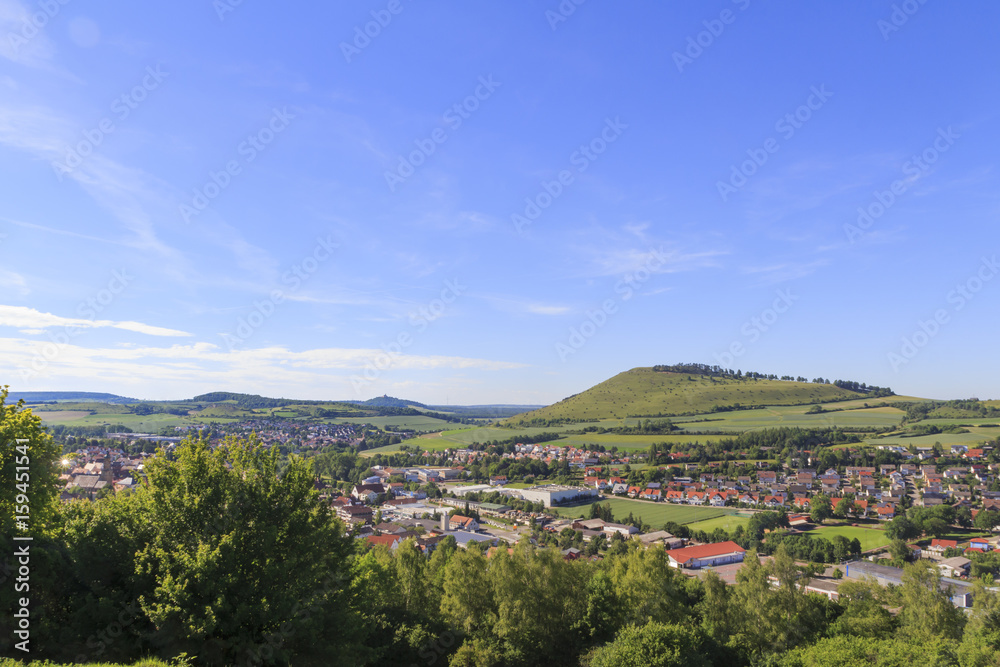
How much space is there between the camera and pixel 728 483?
100 m

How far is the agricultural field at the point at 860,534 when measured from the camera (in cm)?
6462

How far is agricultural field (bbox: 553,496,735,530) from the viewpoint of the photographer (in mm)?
79562

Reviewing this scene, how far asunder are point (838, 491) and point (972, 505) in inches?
733

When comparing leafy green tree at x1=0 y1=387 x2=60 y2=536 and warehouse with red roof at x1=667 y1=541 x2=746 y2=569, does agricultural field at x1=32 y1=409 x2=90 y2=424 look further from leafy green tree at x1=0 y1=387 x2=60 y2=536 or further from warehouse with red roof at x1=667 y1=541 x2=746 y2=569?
leafy green tree at x1=0 y1=387 x2=60 y2=536

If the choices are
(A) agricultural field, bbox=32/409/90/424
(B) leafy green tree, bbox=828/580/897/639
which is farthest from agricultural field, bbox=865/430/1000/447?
(A) agricultural field, bbox=32/409/90/424

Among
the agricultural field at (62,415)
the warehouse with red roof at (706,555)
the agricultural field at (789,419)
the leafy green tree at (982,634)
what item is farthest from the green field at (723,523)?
the agricultural field at (62,415)

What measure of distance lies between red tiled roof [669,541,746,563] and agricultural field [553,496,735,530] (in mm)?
12833

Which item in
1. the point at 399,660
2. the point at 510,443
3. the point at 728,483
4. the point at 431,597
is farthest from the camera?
the point at 510,443

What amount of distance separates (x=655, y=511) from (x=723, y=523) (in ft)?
38.9

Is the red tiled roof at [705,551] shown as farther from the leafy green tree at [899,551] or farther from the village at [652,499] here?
the leafy green tree at [899,551]

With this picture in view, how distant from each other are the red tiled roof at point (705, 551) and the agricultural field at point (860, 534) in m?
14.0

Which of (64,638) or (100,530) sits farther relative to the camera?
(100,530)

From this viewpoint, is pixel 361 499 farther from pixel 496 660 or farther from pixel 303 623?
pixel 303 623

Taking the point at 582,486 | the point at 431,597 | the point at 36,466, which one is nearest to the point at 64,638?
the point at 36,466
